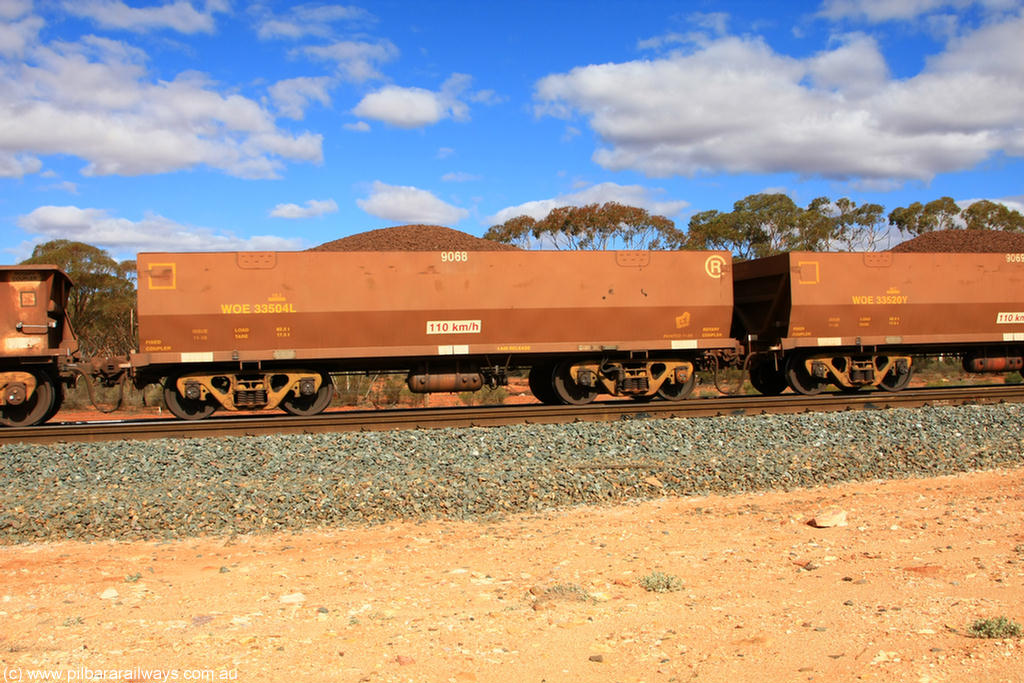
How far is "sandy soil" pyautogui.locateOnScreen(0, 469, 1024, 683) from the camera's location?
4.07 metres

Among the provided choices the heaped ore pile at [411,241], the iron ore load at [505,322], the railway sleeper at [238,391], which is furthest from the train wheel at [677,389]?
the heaped ore pile at [411,241]

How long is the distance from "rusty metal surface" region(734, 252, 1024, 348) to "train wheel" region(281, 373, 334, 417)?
28.2 feet

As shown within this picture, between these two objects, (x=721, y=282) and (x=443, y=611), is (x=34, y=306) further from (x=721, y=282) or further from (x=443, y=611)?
(x=721, y=282)

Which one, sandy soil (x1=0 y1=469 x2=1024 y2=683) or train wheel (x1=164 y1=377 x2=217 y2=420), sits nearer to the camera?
sandy soil (x1=0 y1=469 x2=1024 y2=683)

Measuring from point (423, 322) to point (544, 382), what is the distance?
303 centimetres

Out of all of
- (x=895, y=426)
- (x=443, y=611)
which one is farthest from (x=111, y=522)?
(x=895, y=426)

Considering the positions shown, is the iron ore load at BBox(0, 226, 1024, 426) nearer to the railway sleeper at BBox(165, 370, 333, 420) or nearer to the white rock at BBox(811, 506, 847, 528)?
the railway sleeper at BBox(165, 370, 333, 420)

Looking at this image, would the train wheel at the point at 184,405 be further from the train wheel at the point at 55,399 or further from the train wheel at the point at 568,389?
the train wheel at the point at 568,389

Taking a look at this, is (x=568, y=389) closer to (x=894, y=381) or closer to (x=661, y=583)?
(x=894, y=381)

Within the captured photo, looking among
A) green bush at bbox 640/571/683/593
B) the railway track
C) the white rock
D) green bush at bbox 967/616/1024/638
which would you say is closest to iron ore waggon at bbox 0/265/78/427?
the railway track

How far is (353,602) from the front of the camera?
5.23 m

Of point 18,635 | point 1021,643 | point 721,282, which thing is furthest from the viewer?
point 721,282

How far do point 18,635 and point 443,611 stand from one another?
2.69 metres

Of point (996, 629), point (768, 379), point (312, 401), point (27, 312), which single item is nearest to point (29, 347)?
point (27, 312)
